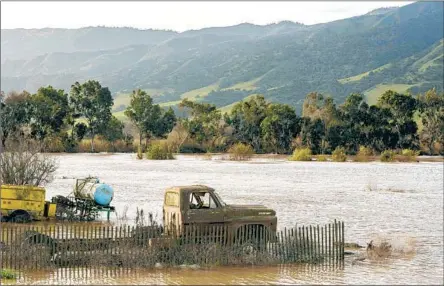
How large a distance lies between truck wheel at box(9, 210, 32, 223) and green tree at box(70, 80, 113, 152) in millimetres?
82920

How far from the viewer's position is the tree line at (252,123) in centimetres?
10219

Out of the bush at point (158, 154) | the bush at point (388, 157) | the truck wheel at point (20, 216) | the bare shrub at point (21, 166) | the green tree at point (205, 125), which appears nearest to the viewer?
the truck wheel at point (20, 216)

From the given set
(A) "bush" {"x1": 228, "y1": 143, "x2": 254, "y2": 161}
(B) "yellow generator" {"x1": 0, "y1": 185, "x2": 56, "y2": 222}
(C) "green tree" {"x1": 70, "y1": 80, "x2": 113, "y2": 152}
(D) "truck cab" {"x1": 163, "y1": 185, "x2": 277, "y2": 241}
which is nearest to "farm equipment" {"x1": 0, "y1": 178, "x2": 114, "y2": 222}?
(B) "yellow generator" {"x1": 0, "y1": 185, "x2": 56, "y2": 222}

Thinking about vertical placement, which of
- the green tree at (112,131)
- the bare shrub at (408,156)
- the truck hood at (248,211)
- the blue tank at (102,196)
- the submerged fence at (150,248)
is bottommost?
the submerged fence at (150,248)

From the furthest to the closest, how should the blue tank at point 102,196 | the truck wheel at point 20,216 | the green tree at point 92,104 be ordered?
1. the green tree at point 92,104
2. the blue tank at point 102,196
3. the truck wheel at point 20,216

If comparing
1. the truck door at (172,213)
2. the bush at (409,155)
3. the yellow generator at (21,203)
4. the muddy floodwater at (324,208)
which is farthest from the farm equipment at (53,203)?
the bush at (409,155)

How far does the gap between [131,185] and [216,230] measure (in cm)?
3145

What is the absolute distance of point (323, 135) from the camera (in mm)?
103625

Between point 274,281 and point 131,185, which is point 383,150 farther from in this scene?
point 274,281

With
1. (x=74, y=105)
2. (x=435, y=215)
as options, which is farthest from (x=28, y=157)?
(x=74, y=105)

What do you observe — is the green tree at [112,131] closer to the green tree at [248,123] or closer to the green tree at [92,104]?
the green tree at [92,104]

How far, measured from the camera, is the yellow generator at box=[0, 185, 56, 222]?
28.1 meters

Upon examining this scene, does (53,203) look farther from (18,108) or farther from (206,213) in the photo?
(18,108)

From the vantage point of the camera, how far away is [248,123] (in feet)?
363
